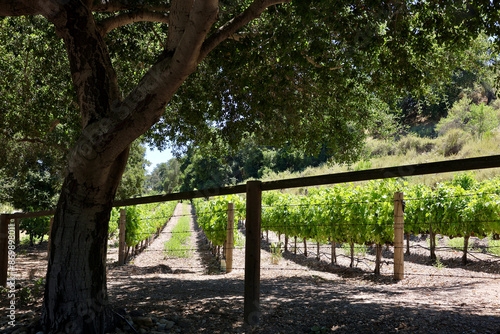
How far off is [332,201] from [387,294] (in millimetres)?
5986

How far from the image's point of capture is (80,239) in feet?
11.7

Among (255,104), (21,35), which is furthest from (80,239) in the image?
(21,35)

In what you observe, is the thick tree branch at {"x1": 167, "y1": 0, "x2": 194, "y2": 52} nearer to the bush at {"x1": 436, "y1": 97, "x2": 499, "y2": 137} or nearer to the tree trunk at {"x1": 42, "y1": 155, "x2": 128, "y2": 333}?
the tree trunk at {"x1": 42, "y1": 155, "x2": 128, "y2": 333}

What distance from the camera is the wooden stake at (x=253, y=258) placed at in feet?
12.6

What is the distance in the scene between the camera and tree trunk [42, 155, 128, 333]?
11.5 ft

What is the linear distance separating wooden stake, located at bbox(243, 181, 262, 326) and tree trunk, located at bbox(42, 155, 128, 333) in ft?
4.58

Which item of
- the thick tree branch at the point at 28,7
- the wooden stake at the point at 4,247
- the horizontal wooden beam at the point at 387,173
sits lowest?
the wooden stake at the point at 4,247

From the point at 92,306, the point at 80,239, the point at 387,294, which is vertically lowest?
the point at 387,294

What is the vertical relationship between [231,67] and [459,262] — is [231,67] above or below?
above

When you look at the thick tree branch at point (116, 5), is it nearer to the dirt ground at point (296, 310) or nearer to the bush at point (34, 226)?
the dirt ground at point (296, 310)

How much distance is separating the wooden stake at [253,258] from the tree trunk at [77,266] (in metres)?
1.40

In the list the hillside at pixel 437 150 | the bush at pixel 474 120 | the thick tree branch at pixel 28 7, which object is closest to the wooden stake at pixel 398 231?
the thick tree branch at pixel 28 7

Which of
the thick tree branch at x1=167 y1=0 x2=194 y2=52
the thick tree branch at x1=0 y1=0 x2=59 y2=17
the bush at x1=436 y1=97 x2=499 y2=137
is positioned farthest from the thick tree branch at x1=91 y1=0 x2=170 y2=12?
the bush at x1=436 y1=97 x2=499 y2=137

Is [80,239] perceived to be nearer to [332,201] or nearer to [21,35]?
[21,35]
